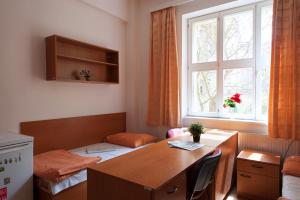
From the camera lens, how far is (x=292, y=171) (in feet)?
6.81

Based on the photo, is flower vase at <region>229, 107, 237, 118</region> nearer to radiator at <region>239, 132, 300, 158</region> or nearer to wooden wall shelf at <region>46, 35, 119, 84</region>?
radiator at <region>239, 132, 300, 158</region>

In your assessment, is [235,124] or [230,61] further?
[230,61]

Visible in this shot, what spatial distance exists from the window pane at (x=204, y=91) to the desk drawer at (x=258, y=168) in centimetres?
107

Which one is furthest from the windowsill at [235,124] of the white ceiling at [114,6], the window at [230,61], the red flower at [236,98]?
the white ceiling at [114,6]

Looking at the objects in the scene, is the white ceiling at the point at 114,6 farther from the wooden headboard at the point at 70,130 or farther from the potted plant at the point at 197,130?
the potted plant at the point at 197,130

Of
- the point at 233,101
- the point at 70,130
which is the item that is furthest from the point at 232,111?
the point at 70,130

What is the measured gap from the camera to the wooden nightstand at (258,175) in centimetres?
242

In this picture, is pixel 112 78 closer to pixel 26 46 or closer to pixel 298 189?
pixel 26 46

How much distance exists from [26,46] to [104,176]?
2.07 metres

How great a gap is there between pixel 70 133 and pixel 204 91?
2306 mm

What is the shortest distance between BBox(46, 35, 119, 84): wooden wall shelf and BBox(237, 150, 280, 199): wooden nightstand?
2.36m

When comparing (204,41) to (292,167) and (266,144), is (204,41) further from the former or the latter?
(292,167)

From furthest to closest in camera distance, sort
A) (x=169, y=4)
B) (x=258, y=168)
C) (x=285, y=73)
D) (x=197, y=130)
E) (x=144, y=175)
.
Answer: (x=169, y=4), (x=285, y=73), (x=258, y=168), (x=197, y=130), (x=144, y=175)

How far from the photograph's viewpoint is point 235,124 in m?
3.07
